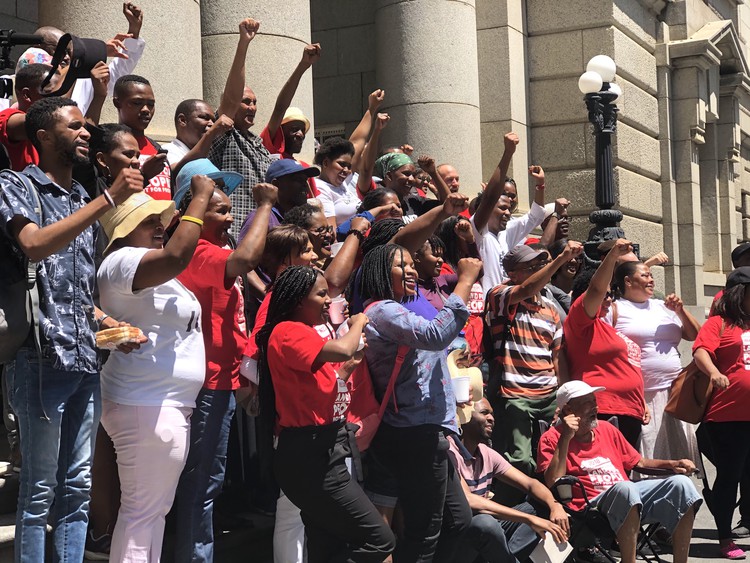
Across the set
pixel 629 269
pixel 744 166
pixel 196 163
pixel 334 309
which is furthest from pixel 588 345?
pixel 744 166

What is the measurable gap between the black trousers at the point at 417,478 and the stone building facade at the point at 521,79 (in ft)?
10.9

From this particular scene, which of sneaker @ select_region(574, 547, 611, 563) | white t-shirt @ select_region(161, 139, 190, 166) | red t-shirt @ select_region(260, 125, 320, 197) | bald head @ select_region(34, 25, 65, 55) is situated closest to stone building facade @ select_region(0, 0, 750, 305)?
red t-shirt @ select_region(260, 125, 320, 197)

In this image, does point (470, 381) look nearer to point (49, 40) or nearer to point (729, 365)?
point (729, 365)

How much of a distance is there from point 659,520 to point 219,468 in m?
3.10

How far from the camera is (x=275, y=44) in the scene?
31.4 ft

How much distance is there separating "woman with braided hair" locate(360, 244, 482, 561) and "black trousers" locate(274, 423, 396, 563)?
43cm

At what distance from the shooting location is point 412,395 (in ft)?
19.0

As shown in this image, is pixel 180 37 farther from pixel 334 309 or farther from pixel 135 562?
pixel 135 562

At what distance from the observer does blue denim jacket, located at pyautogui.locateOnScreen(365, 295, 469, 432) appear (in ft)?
18.2

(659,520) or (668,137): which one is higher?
(668,137)

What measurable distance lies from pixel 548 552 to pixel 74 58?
12.4ft

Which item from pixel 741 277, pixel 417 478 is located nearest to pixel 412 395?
pixel 417 478

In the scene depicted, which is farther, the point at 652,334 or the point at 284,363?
the point at 652,334

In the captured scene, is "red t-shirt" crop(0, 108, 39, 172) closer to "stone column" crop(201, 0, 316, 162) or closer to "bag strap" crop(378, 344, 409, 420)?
"bag strap" crop(378, 344, 409, 420)
